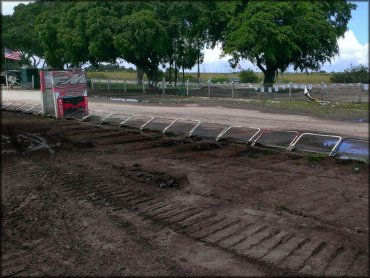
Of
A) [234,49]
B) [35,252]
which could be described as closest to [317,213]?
[35,252]

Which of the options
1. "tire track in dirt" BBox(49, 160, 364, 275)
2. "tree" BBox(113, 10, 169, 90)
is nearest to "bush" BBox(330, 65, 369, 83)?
"tree" BBox(113, 10, 169, 90)

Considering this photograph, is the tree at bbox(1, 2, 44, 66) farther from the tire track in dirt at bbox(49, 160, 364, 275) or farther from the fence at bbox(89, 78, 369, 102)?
the tire track in dirt at bbox(49, 160, 364, 275)

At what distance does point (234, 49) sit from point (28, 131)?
17.7 meters

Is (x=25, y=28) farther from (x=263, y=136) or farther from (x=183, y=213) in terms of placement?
(x=183, y=213)

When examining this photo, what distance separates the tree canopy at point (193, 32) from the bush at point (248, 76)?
885 centimetres

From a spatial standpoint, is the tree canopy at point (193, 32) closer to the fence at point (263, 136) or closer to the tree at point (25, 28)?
the tree at point (25, 28)

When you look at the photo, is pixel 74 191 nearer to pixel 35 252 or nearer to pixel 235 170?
pixel 35 252

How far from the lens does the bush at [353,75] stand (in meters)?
28.8

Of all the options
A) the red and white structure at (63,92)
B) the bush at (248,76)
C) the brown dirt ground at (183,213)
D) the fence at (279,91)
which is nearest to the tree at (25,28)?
the fence at (279,91)

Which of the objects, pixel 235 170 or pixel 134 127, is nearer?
pixel 235 170

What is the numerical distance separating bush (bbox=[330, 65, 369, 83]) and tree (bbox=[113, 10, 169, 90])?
546 inches

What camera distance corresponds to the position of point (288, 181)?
733cm

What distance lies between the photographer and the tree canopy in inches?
1070

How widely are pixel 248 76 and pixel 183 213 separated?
39.5m
